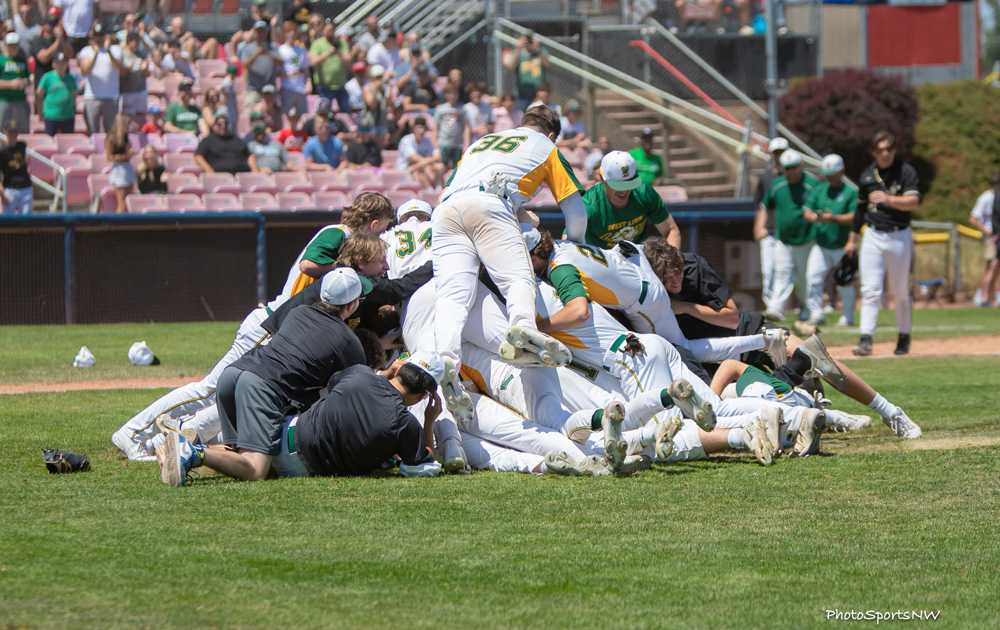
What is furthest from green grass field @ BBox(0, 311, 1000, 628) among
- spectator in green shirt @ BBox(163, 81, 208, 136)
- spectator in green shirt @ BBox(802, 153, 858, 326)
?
spectator in green shirt @ BBox(163, 81, 208, 136)

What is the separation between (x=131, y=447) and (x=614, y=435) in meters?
2.87

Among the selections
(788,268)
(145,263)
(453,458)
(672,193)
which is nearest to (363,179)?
(145,263)

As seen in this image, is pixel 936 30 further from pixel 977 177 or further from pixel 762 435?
pixel 762 435

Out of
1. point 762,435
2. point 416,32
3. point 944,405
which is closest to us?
point 762,435

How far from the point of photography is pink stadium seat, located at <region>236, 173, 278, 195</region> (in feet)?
70.3

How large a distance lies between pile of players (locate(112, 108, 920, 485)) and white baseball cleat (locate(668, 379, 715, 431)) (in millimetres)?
14

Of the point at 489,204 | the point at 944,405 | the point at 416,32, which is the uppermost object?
the point at 416,32

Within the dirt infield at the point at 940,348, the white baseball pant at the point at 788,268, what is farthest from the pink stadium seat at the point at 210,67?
the dirt infield at the point at 940,348

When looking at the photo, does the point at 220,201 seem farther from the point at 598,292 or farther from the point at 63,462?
the point at 63,462

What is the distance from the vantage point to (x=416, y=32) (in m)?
26.7

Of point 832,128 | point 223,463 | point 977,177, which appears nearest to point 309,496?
point 223,463

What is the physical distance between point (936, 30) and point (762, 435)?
36969 mm

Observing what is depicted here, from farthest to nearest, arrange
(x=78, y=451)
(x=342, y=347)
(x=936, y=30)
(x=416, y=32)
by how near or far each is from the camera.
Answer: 1. (x=936, y=30)
2. (x=416, y=32)
3. (x=78, y=451)
4. (x=342, y=347)

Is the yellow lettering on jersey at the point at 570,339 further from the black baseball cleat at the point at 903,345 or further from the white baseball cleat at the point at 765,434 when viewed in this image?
the black baseball cleat at the point at 903,345
